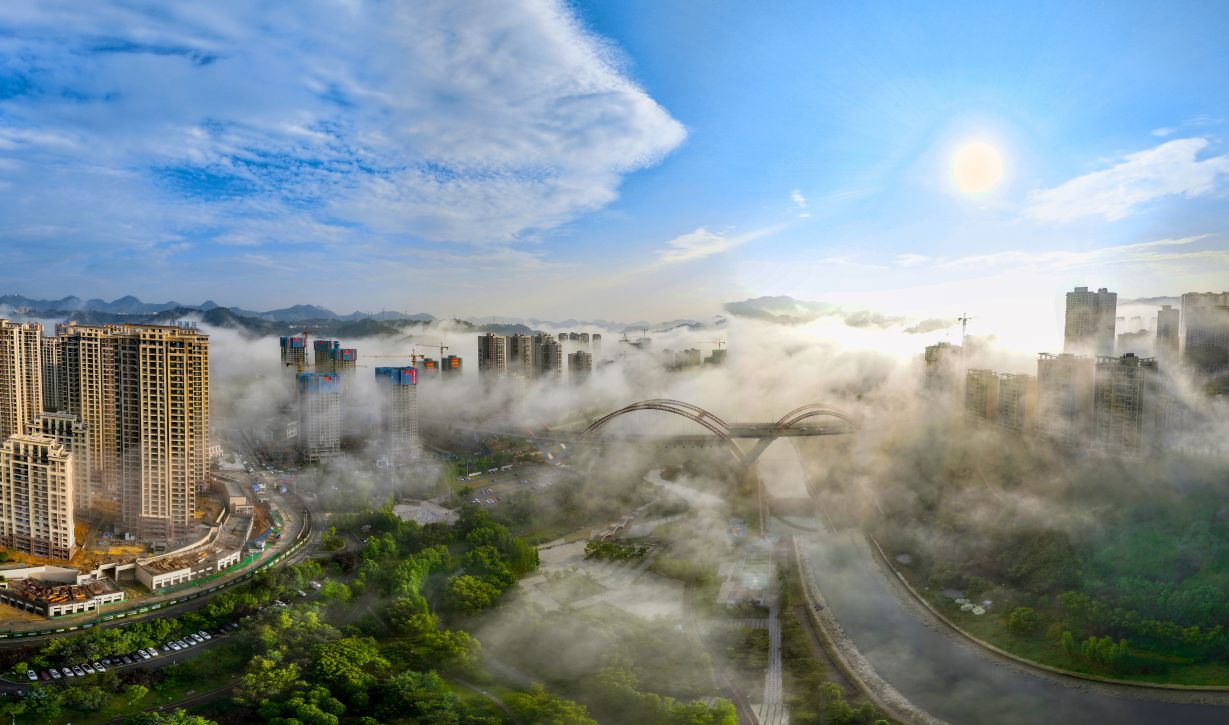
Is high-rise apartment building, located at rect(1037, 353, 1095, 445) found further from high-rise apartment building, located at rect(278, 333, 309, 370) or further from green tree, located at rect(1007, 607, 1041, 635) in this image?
high-rise apartment building, located at rect(278, 333, 309, 370)

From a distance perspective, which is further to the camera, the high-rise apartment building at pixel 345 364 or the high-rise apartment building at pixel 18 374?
the high-rise apartment building at pixel 345 364

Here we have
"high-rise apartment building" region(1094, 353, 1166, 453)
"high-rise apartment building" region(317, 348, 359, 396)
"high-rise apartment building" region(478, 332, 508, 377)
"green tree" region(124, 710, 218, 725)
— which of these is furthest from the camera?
"high-rise apartment building" region(478, 332, 508, 377)

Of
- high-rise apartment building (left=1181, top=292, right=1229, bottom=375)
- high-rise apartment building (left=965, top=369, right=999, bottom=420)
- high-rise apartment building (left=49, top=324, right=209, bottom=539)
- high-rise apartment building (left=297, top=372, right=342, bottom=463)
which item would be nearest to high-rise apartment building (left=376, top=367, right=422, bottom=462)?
high-rise apartment building (left=297, top=372, right=342, bottom=463)

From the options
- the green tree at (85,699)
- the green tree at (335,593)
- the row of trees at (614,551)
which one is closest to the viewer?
the green tree at (85,699)

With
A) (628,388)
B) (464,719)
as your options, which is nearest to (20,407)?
(464,719)

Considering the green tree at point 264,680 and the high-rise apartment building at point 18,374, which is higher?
the high-rise apartment building at point 18,374

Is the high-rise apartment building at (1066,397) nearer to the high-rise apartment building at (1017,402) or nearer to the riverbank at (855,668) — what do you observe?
the high-rise apartment building at (1017,402)

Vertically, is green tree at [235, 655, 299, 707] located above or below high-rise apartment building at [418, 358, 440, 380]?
below

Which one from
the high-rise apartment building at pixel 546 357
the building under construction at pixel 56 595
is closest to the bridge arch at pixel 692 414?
the high-rise apartment building at pixel 546 357

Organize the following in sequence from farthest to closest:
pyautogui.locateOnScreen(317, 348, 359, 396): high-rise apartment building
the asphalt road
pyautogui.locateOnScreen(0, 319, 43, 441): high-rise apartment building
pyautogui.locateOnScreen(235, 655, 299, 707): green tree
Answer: pyautogui.locateOnScreen(317, 348, 359, 396): high-rise apartment building
pyautogui.locateOnScreen(0, 319, 43, 441): high-rise apartment building
the asphalt road
pyautogui.locateOnScreen(235, 655, 299, 707): green tree
